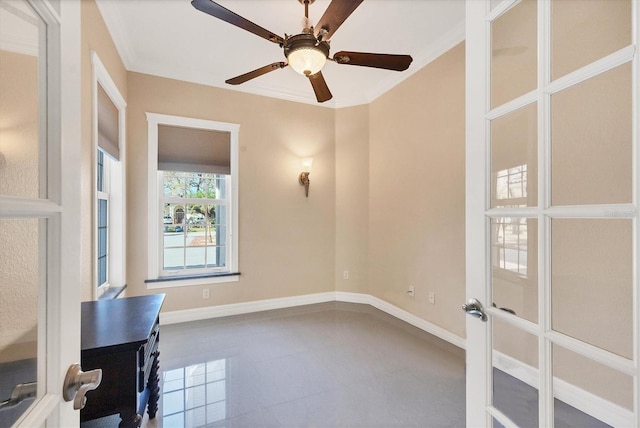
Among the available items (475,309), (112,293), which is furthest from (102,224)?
(475,309)

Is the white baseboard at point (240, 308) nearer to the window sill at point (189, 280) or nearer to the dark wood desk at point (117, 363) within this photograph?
the window sill at point (189, 280)

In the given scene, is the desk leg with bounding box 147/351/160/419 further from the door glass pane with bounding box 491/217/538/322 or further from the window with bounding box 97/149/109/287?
the door glass pane with bounding box 491/217/538/322

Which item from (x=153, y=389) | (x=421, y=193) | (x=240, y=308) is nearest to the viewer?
(x=153, y=389)

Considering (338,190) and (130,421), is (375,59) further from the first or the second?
(130,421)

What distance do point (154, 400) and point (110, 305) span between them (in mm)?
684

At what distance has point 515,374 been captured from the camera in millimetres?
969

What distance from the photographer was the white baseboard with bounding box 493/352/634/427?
0.83m

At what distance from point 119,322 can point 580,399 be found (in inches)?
74.1

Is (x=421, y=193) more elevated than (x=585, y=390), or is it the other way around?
(x=421, y=193)

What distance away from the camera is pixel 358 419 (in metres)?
1.82

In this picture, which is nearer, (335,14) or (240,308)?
(335,14)

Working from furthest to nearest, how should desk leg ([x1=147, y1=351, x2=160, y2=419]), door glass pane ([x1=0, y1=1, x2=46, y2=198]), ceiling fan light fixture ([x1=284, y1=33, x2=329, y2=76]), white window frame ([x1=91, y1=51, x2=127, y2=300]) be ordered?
white window frame ([x1=91, y1=51, x2=127, y2=300])
ceiling fan light fixture ([x1=284, y1=33, x2=329, y2=76])
desk leg ([x1=147, y1=351, x2=160, y2=419])
door glass pane ([x1=0, y1=1, x2=46, y2=198])

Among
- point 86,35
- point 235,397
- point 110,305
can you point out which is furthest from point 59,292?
point 86,35

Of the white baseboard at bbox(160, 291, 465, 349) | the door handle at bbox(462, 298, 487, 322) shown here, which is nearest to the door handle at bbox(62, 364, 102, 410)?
the door handle at bbox(462, 298, 487, 322)
